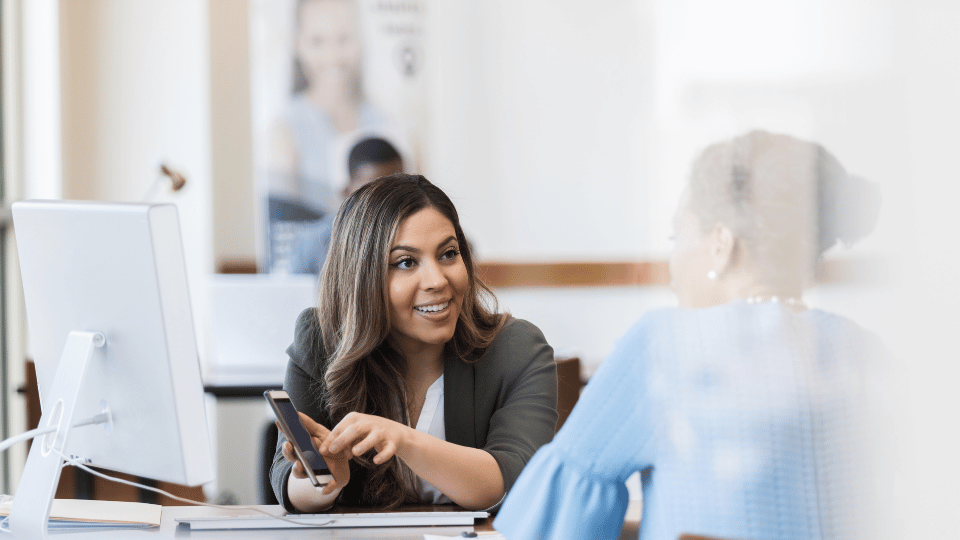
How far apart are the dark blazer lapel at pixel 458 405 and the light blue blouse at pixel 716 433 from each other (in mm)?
380

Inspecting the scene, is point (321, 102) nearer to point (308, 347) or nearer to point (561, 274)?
point (561, 274)

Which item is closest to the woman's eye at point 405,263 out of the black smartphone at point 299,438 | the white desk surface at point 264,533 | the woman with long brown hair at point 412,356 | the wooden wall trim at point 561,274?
the woman with long brown hair at point 412,356

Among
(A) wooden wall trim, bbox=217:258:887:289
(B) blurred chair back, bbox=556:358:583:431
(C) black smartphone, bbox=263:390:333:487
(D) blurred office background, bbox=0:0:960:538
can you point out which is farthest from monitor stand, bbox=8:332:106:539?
(A) wooden wall trim, bbox=217:258:887:289

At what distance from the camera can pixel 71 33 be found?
11.0 ft

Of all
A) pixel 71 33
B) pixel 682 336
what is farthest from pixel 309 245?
pixel 682 336

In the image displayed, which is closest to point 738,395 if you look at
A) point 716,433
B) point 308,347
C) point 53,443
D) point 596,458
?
point 716,433

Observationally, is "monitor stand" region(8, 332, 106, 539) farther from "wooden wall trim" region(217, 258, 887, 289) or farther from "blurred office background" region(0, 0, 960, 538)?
"wooden wall trim" region(217, 258, 887, 289)

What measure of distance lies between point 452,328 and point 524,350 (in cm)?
16

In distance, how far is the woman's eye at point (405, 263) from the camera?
4.46 feet

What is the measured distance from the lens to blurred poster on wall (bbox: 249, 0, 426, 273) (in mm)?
3430

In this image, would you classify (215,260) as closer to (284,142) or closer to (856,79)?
(284,142)

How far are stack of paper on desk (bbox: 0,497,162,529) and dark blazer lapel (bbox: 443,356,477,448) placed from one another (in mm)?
482

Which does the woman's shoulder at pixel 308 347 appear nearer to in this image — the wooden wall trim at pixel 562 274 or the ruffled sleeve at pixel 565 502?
the ruffled sleeve at pixel 565 502

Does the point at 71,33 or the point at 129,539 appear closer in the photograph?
the point at 129,539
